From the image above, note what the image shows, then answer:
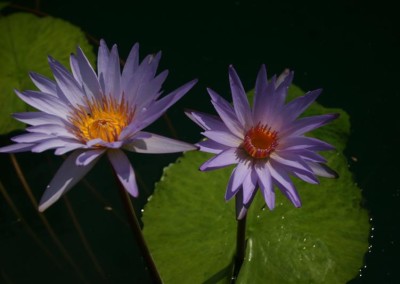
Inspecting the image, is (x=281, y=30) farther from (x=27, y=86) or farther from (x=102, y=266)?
(x=102, y=266)

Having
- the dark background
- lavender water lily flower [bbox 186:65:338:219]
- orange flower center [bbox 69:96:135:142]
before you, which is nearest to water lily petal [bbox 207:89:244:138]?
lavender water lily flower [bbox 186:65:338:219]

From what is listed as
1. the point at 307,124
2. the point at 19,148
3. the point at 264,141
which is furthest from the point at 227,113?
the point at 19,148

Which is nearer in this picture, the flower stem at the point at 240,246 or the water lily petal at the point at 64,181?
the water lily petal at the point at 64,181

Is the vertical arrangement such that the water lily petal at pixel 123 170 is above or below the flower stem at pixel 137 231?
above

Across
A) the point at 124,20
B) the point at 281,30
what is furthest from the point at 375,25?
the point at 124,20

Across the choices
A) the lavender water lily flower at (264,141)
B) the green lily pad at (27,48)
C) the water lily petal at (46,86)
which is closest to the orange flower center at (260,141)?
the lavender water lily flower at (264,141)

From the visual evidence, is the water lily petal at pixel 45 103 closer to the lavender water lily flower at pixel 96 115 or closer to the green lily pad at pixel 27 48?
the lavender water lily flower at pixel 96 115
